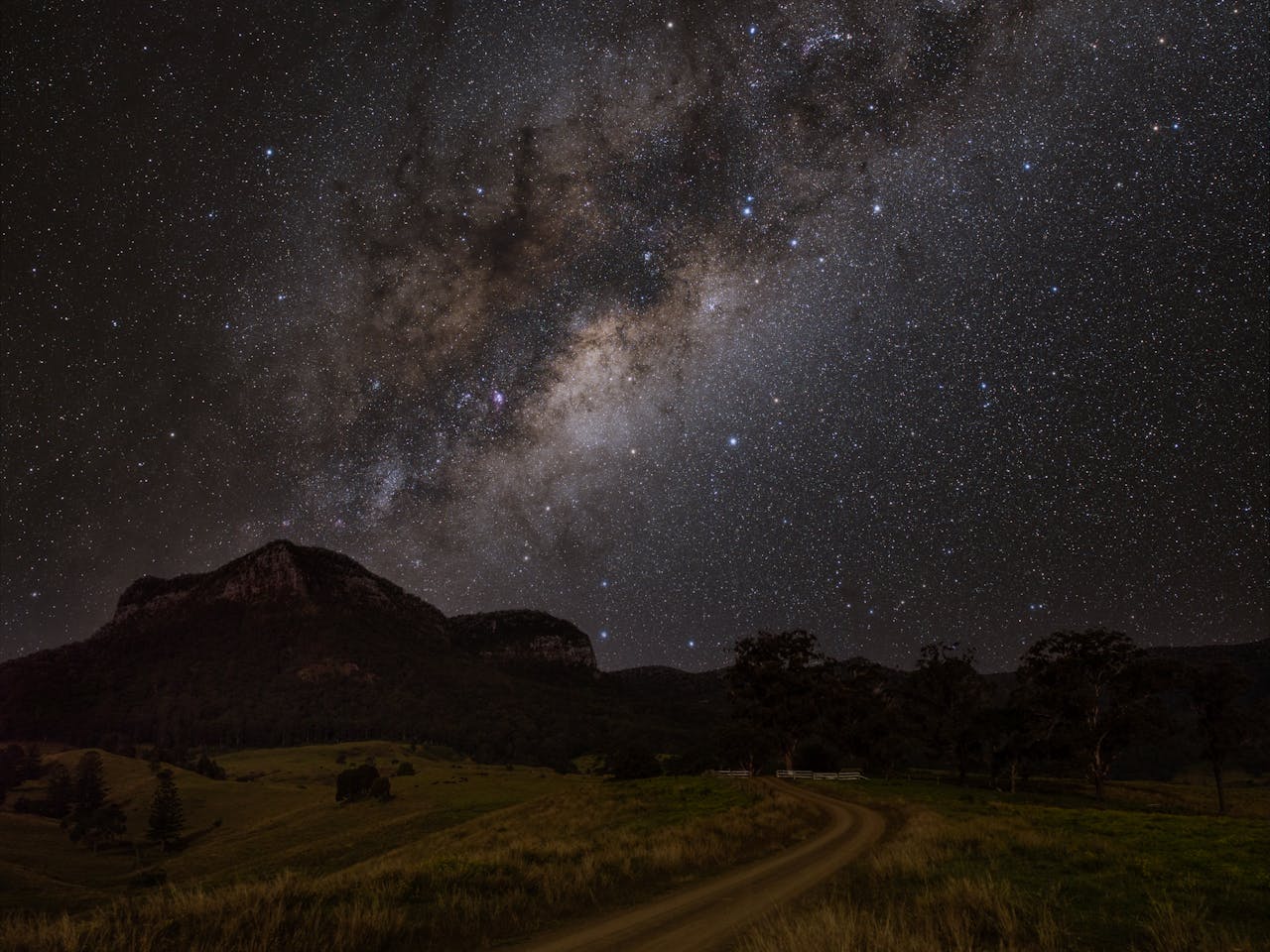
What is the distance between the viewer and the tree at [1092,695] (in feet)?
160

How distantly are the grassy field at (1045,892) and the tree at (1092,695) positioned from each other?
2841cm

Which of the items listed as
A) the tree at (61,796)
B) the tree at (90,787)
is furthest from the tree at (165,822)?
the tree at (61,796)

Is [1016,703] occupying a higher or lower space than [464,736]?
higher

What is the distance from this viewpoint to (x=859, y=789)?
43125 mm

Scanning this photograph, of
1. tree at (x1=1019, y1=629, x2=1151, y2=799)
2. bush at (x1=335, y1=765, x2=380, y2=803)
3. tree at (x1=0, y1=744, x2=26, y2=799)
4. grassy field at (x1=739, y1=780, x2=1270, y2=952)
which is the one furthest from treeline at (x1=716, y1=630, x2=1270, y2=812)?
Answer: tree at (x1=0, y1=744, x2=26, y2=799)

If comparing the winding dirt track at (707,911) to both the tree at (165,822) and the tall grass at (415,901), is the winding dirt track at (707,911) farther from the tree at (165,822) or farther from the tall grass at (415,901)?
the tree at (165,822)

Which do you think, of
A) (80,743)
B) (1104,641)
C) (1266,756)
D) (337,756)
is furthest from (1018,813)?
(80,743)

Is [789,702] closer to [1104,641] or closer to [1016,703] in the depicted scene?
[1016,703]

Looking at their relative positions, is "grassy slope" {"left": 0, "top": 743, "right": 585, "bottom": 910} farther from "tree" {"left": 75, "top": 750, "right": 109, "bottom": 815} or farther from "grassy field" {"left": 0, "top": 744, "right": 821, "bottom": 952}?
"tree" {"left": 75, "top": 750, "right": 109, "bottom": 815}

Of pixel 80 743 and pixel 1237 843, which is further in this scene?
pixel 80 743

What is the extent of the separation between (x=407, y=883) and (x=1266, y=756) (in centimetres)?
12881

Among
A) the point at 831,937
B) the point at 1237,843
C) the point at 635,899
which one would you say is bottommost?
the point at 1237,843

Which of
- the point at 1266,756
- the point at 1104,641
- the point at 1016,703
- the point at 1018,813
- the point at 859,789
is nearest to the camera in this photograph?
the point at 1018,813

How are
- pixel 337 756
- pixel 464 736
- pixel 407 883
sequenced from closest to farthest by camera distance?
pixel 407 883
pixel 337 756
pixel 464 736
